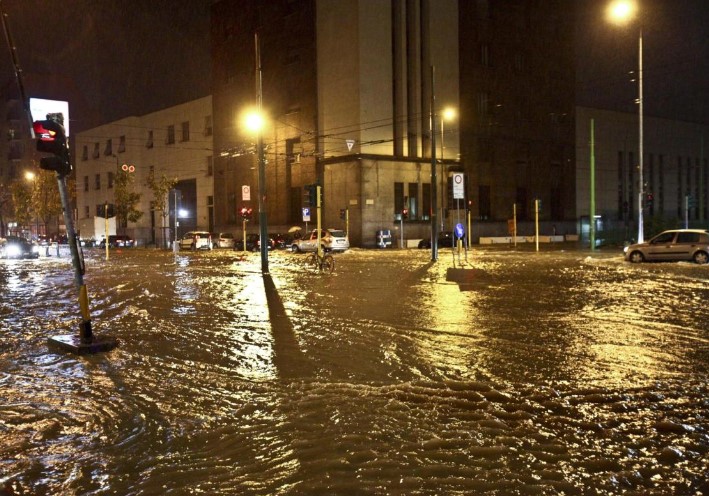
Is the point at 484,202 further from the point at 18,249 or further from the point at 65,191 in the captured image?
the point at 65,191

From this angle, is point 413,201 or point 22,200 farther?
point 22,200

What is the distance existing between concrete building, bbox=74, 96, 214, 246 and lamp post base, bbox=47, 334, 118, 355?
182 feet

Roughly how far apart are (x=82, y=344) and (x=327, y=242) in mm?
34905

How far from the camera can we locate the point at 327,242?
44.6m

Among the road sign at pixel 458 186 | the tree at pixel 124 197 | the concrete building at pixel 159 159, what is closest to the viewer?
the road sign at pixel 458 186

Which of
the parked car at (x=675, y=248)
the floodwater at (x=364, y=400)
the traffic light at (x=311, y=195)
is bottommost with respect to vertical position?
the floodwater at (x=364, y=400)

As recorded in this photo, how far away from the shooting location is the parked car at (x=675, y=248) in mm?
27516

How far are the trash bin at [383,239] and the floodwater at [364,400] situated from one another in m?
37.4

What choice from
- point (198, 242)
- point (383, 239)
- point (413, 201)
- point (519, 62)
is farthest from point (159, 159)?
point (519, 62)

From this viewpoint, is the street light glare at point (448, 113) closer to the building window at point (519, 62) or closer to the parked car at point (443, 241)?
the parked car at point (443, 241)

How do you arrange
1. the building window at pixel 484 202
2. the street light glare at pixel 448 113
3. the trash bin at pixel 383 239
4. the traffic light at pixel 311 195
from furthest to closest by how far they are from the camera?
the building window at pixel 484 202, the trash bin at pixel 383 239, the street light glare at pixel 448 113, the traffic light at pixel 311 195

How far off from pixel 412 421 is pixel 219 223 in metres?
65.6

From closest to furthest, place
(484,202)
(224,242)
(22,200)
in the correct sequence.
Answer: (224,242) → (484,202) → (22,200)

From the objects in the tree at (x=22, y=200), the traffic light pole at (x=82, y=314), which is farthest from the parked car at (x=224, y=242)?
the traffic light pole at (x=82, y=314)
